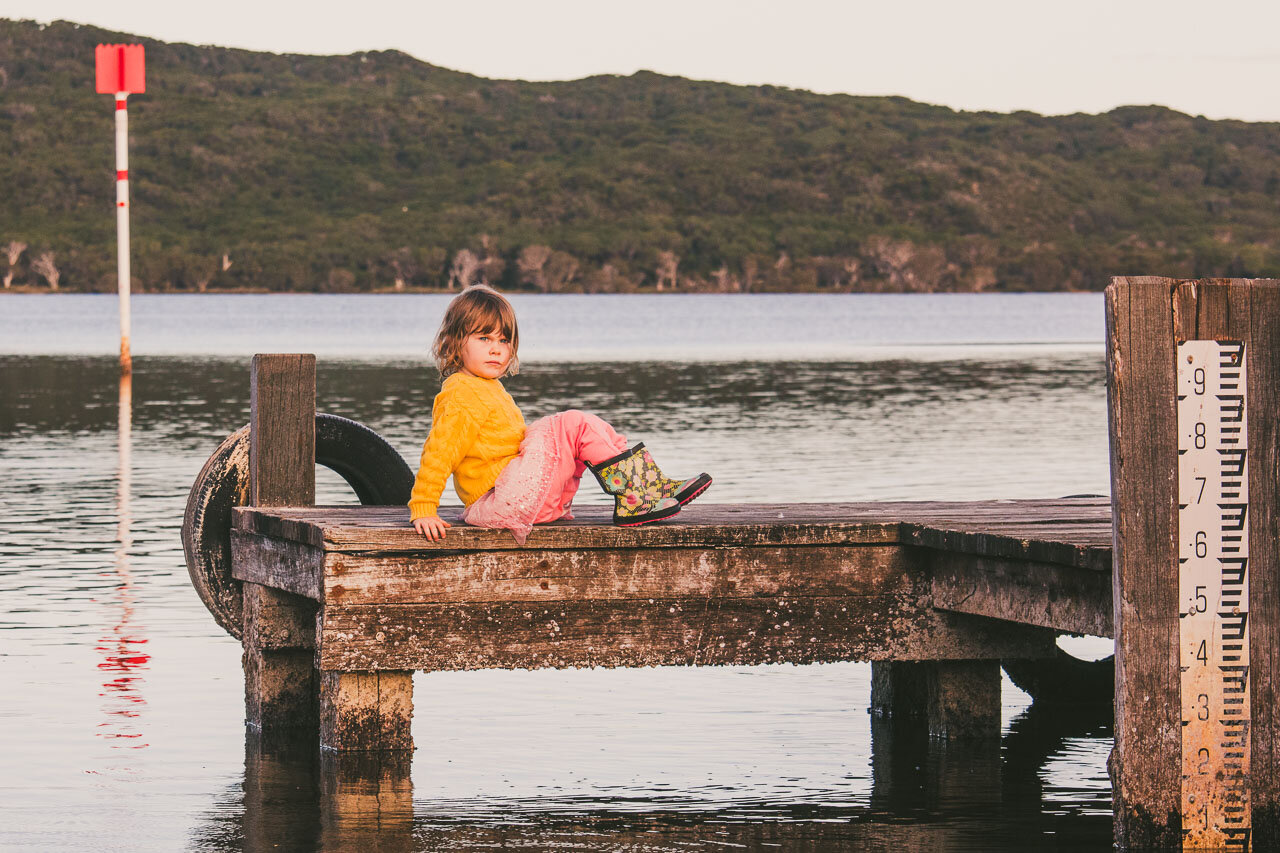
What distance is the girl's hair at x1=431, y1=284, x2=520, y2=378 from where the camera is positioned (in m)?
8.84

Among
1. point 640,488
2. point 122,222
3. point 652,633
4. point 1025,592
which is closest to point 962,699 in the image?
point 1025,592

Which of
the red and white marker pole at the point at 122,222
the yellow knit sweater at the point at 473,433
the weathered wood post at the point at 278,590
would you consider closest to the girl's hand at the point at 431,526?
the yellow knit sweater at the point at 473,433

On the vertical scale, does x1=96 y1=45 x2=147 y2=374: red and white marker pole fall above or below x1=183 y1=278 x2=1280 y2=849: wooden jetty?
above

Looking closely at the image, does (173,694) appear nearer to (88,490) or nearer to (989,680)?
(989,680)

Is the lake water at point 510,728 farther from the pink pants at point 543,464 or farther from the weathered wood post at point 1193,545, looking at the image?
the pink pants at point 543,464

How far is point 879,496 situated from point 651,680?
9.08 m

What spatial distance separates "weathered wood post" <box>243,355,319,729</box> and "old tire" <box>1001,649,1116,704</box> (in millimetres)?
3474

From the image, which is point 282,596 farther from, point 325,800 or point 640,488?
point 640,488

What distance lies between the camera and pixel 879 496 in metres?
20.4

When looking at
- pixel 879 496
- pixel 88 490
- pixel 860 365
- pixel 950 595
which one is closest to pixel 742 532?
pixel 950 595

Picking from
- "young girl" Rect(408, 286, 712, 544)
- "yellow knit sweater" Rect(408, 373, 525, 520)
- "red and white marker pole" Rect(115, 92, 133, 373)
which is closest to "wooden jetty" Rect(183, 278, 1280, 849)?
"young girl" Rect(408, 286, 712, 544)

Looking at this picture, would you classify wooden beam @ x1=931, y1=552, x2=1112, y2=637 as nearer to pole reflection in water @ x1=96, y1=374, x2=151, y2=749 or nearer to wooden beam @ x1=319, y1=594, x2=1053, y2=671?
wooden beam @ x1=319, y1=594, x2=1053, y2=671

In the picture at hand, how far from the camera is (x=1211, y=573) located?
7250mm

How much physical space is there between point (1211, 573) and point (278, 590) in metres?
4.30
